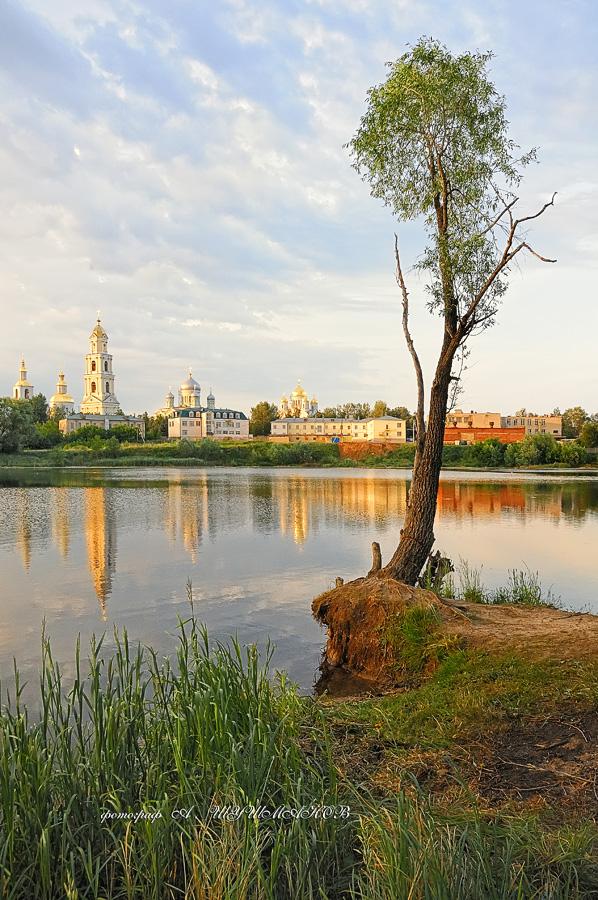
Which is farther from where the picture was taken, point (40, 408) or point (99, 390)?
point (99, 390)

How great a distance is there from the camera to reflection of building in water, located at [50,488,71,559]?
16837 millimetres

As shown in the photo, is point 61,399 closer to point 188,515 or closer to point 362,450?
point 362,450

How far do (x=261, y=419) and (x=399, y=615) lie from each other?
5050 inches

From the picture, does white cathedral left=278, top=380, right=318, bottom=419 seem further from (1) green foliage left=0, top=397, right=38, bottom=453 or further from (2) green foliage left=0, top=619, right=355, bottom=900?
(2) green foliage left=0, top=619, right=355, bottom=900

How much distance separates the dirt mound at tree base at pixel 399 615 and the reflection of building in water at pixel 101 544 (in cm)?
415

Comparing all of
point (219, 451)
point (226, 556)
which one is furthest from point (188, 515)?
point (219, 451)

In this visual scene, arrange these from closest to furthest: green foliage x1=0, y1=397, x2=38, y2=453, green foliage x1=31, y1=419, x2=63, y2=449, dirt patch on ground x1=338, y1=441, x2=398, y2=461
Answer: green foliage x1=0, y1=397, x2=38, y2=453 < green foliage x1=31, y1=419, x2=63, y2=449 < dirt patch on ground x1=338, y1=441, x2=398, y2=461

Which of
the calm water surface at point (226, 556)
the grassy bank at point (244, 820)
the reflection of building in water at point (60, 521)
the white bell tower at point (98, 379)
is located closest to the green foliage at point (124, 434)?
the white bell tower at point (98, 379)

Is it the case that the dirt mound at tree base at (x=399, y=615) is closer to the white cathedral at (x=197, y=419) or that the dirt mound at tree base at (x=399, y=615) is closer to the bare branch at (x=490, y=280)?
the bare branch at (x=490, y=280)

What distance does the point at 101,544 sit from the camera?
55.9ft

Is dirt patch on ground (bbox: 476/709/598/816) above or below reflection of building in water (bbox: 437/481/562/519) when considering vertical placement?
above

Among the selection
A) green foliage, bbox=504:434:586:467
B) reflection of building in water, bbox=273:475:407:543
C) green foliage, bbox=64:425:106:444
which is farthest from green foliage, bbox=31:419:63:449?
green foliage, bbox=504:434:586:467

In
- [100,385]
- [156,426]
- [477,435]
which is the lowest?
[477,435]

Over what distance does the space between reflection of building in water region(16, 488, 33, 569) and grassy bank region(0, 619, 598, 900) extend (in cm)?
1135
